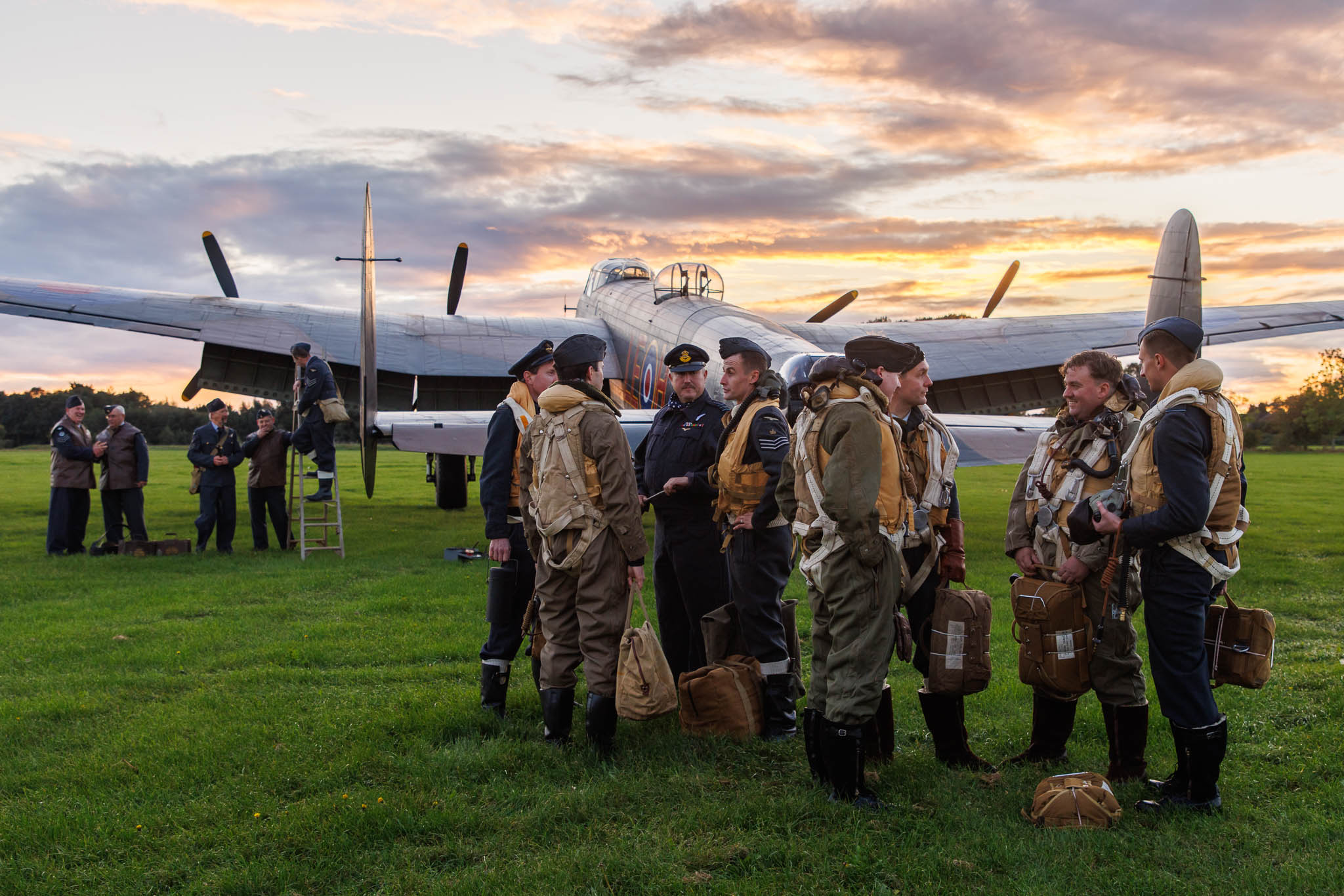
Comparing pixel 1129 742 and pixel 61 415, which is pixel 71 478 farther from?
pixel 61 415

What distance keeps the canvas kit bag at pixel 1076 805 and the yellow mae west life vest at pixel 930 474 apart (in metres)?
1.23

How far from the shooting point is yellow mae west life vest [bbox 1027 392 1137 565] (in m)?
4.42

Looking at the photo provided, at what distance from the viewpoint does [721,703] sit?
16.3 feet

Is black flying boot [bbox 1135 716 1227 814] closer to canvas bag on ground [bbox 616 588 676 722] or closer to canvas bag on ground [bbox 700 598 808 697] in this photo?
canvas bag on ground [bbox 700 598 808 697]

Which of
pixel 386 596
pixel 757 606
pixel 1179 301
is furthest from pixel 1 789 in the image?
pixel 1179 301

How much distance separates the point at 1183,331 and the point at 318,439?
991 cm

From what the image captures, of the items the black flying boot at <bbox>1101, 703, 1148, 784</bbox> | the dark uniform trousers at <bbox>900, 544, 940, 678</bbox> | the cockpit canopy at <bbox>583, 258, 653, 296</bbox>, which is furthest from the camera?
the cockpit canopy at <bbox>583, 258, 653, 296</bbox>

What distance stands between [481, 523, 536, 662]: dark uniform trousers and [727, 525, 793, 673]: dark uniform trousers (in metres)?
1.22

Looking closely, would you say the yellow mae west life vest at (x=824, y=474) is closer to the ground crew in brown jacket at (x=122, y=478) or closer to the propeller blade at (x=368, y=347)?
the propeller blade at (x=368, y=347)

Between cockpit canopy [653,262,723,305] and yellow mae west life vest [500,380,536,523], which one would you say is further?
cockpit canopy [653,262,723,305]

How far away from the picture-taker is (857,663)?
13.4 feet

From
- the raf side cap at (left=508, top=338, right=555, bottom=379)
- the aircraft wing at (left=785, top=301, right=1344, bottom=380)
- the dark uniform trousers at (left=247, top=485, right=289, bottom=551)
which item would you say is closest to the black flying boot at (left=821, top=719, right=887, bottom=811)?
the raf side cap at (left=508, top=338, right=555, bottom=379)

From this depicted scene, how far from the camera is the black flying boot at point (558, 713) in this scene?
4.92 m

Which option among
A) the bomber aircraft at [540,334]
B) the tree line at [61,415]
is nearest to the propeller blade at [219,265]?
the bomber aircraft at [540,334]
